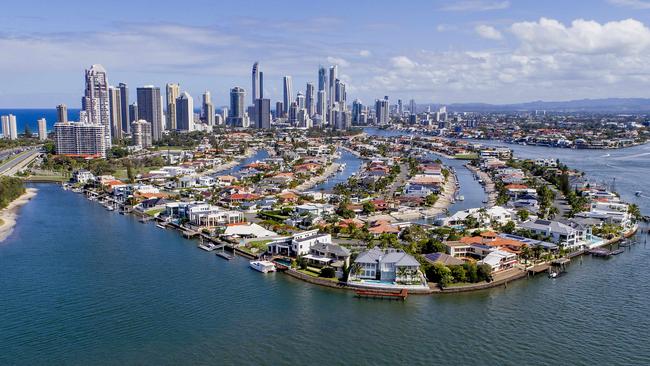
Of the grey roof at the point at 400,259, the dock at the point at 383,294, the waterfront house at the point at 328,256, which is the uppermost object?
the grey roof at the point at 400,259

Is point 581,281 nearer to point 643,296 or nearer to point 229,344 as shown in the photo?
point 643,296

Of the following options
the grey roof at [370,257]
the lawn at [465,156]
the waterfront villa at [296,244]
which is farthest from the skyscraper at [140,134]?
the grey roof at [370,257]

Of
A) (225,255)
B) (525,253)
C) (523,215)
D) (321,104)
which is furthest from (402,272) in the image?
(321,104)

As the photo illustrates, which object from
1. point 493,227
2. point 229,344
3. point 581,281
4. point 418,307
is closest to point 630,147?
point 493,227

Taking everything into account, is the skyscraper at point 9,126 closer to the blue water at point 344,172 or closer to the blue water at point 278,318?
the blue water at point 344,172

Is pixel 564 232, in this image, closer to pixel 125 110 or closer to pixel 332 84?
pixel 125 110
